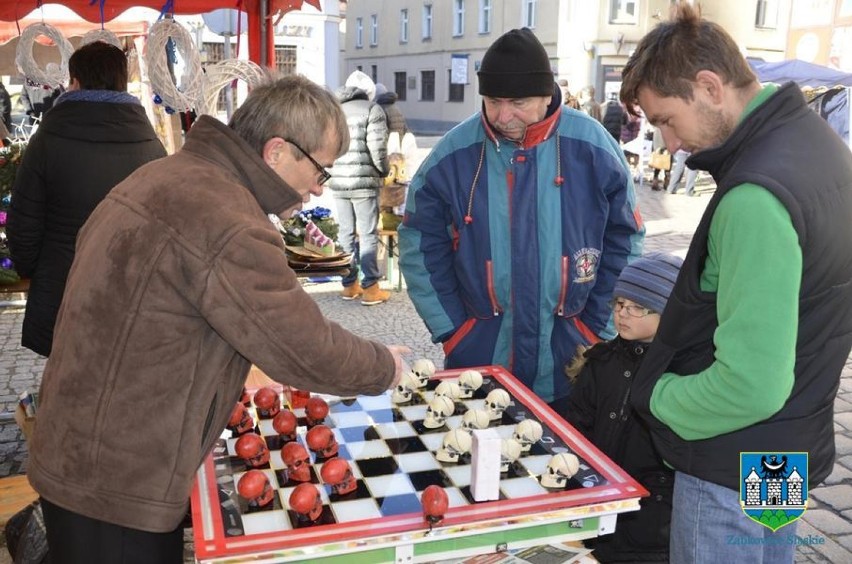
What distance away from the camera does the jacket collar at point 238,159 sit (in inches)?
68.2

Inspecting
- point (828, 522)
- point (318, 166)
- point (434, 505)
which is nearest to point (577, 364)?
point (434, 505)

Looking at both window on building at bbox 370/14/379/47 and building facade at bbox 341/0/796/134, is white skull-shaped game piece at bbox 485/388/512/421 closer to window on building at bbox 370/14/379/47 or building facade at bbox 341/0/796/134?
building facade at bbox 341/0/796/134

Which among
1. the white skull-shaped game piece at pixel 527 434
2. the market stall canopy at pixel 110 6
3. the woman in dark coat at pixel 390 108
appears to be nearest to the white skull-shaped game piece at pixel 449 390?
the white skull-shaped game piece at pixel 527 434

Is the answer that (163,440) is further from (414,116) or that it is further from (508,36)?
(414,116)

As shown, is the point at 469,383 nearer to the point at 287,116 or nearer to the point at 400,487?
the point at 400,487

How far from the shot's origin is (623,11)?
77.3ft

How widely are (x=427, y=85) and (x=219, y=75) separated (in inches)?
1108

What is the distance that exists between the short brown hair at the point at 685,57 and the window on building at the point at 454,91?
28.2 metres

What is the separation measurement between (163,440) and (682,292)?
1132 millimetres

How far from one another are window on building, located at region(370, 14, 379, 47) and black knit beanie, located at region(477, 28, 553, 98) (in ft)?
111

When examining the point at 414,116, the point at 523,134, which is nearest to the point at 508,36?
Result: the point at 523,134

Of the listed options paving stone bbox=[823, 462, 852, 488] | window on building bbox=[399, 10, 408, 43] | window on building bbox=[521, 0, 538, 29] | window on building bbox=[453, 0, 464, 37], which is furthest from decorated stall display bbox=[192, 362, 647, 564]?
window on building bbox=[399, 10, 408, 43]

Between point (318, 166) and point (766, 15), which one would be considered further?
point (766, 15)

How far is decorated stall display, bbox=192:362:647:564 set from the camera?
168 centimetres
